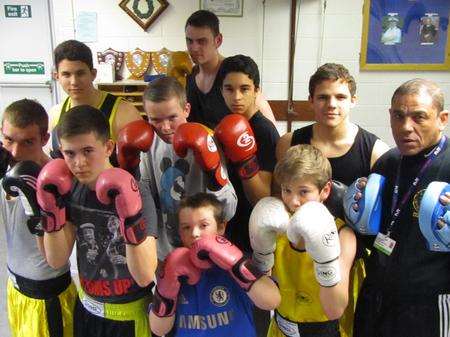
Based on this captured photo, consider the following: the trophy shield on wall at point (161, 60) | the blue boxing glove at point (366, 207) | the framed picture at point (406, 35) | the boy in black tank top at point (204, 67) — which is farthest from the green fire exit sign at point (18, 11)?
the blue boxing glove at point (366, 207)

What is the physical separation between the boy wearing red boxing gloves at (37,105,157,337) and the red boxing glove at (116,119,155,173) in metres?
0.09

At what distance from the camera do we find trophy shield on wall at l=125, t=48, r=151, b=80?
397cm

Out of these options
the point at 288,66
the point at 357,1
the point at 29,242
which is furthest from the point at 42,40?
the point at 29,242

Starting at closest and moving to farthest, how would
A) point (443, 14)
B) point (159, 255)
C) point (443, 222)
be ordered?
point (443, 222)
point (159, 255)
point (443, 14)

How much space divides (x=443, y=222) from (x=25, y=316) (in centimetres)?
144

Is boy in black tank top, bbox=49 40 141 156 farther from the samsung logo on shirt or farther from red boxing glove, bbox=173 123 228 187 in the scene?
the samsung logo on shirt

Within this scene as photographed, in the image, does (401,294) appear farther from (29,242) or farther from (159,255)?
(29,242)

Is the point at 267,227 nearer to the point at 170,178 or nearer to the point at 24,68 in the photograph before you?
the point at 170,178

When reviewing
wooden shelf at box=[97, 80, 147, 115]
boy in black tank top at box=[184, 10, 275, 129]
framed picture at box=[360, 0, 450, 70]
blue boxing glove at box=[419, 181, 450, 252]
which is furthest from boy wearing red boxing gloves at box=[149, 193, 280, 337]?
framed picture at box=[360, 0, 450, 70]

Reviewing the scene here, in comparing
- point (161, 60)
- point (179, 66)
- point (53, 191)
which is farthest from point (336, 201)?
point (161, 60)

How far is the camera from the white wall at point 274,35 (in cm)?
385

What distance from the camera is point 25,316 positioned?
60.8 inches

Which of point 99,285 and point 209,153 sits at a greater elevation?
point 209,153

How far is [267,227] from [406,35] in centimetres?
334
